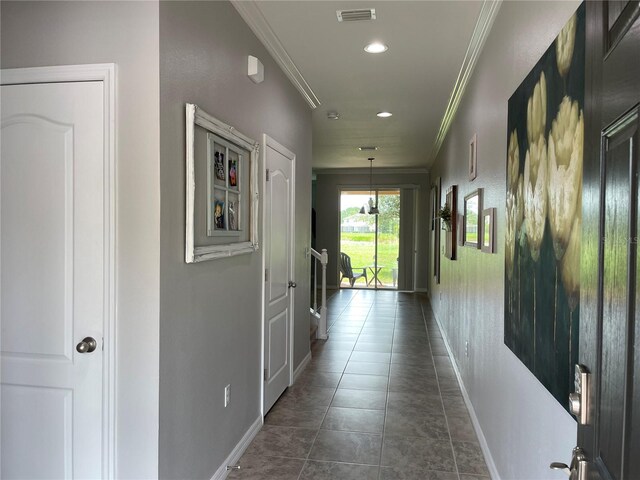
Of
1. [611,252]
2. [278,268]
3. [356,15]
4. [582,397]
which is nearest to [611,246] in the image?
[611,252]

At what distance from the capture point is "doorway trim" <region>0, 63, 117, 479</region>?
1803 millimetres

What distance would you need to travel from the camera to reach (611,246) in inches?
30.9

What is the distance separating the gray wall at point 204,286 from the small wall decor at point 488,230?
1443mm

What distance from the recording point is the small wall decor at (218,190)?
1.99m

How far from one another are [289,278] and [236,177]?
60.5 inches

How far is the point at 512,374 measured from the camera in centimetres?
212

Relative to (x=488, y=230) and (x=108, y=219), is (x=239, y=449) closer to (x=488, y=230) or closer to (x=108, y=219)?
(x=108, y=219)

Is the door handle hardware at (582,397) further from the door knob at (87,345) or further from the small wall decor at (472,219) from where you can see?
the small wall decor at (472,219)

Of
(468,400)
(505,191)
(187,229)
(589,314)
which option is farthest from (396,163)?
(589,314)

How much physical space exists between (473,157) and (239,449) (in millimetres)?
2567

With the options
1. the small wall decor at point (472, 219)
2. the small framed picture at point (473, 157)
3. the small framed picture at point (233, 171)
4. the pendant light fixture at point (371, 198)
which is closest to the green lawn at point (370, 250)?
the pendant light fixture at point (371, 198)

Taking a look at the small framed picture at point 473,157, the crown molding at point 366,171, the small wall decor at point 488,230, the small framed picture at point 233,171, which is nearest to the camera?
the small framed picture at point 233,171

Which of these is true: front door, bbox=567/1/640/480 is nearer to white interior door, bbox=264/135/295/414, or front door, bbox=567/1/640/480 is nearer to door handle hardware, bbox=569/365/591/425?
door handle hardware, bbox=569/365/591/425

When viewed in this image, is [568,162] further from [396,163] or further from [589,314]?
[396,163]
